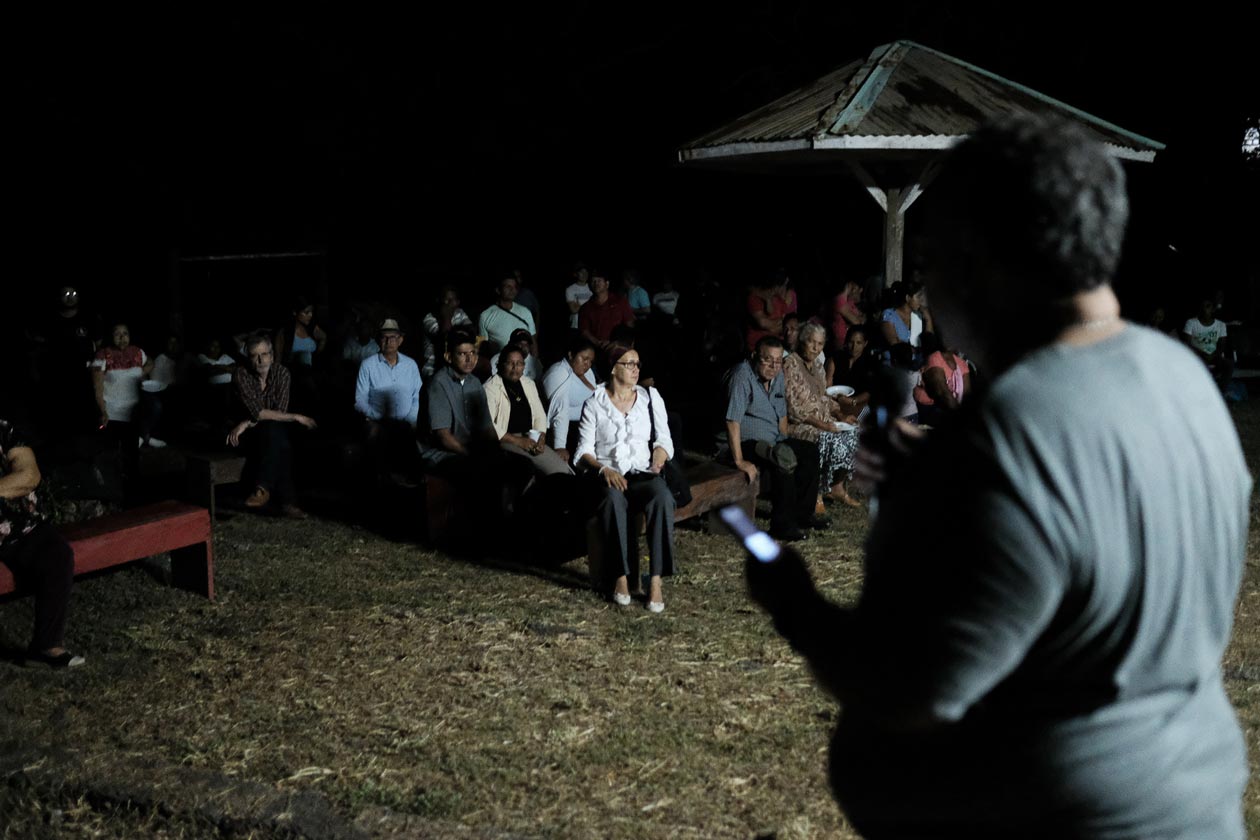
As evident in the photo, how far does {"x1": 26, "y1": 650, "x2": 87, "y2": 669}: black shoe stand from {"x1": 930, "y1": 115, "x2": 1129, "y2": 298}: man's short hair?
5419mm

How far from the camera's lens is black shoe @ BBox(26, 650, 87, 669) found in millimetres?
5875

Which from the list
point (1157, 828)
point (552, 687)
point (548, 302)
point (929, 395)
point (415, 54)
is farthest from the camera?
point (548, 302)

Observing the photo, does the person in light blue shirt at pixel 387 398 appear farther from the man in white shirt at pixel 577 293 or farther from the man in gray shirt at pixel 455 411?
the man in white shirt at pixel 577 293

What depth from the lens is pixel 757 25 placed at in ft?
67.8

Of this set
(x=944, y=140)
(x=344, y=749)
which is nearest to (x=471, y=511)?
(x=344, y=749)

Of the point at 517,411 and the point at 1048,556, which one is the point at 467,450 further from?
the point at 1048,556

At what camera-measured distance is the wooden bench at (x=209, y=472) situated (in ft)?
28.5

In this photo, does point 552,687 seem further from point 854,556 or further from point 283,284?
point 283,284

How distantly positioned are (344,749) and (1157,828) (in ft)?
12.9

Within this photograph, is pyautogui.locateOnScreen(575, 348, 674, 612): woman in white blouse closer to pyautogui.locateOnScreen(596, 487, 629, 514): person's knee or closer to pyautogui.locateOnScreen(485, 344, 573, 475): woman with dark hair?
pyautogui.locateOnScreen(596, 487, 629, 514): person's knee

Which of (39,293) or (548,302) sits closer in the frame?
(39,293)

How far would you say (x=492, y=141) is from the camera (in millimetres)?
18016

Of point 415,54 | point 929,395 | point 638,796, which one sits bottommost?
point 638,796

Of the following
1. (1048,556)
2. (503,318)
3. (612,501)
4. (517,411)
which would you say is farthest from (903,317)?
(1048,556)
